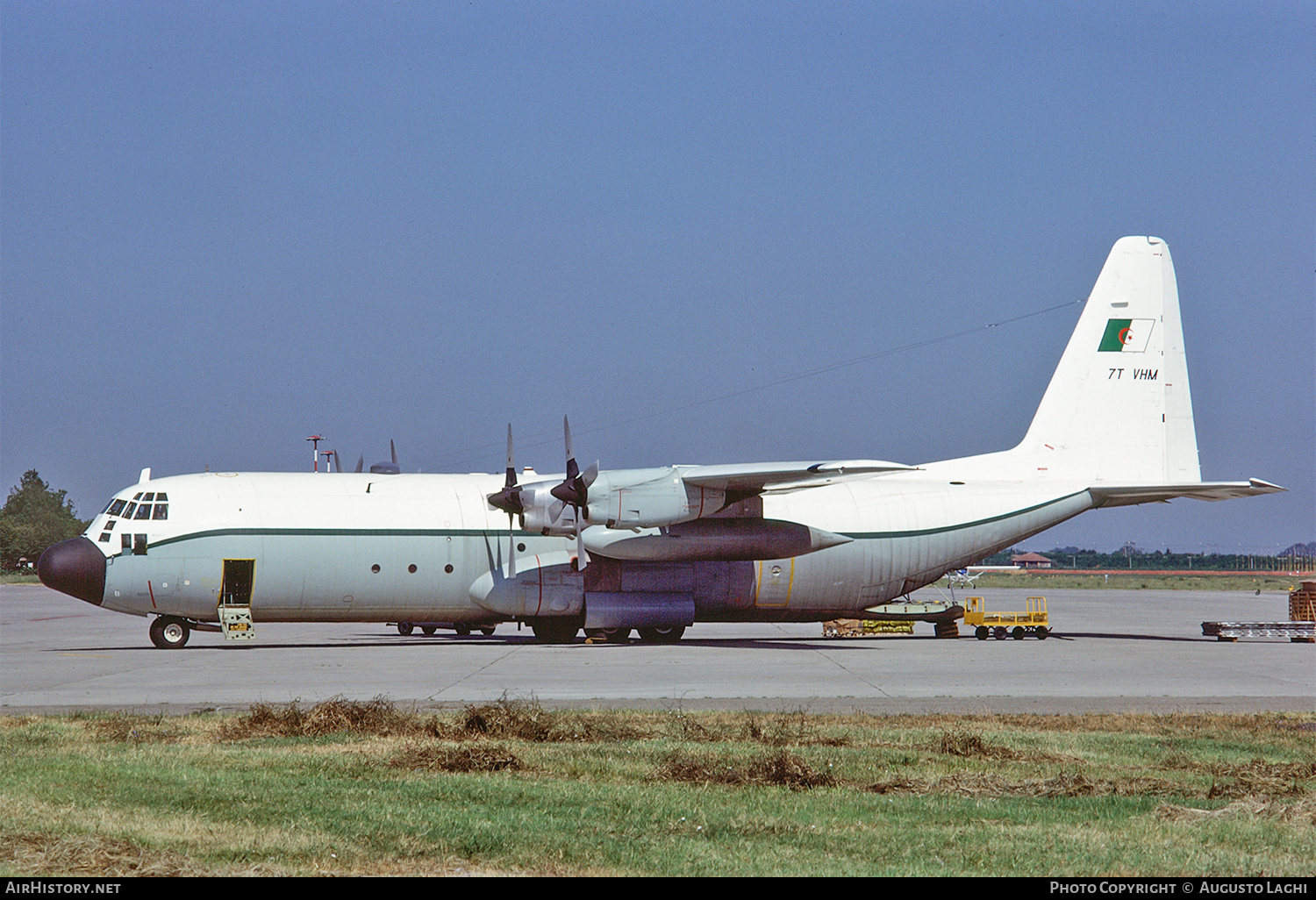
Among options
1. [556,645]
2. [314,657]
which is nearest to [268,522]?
[314,657]

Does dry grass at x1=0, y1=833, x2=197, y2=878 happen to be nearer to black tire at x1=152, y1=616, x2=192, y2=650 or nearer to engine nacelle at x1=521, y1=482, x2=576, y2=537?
engine nacelle at x1=521, y1=482, x2=576, y2=537

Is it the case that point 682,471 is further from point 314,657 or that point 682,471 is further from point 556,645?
point 314,657

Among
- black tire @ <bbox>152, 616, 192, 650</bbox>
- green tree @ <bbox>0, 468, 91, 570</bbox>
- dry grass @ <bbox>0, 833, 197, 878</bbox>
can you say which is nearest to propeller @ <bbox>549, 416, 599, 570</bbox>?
black tire @ <bbox>152, 616, 192, 650</bbox>

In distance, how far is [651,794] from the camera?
418 inches

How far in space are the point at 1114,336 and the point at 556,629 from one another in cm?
1831

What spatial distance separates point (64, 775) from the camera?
433 inches

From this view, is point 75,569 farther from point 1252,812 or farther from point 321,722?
point 1252,812

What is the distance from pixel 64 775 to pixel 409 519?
60.9 feet

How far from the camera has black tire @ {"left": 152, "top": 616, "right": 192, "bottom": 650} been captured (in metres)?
28.8

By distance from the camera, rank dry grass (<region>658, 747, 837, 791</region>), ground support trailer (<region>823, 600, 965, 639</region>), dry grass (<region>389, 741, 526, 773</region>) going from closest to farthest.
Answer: dry grass (<region>658, 747, 837, 791</region>), dry grass (<region>389, 741, 526, 773</region>), ground support trailer (<region>823, 600, 965, 639</region>)

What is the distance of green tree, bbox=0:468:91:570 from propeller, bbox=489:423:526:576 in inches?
2945

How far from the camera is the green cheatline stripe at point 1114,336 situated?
33.9 meters

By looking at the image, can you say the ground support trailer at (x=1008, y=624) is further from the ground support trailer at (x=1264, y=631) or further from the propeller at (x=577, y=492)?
the propeller at (x=577, y=492)

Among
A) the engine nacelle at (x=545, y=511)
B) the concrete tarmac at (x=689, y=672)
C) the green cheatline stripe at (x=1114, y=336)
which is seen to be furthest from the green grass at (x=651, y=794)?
the green cheatline stripe at (x=1114, y=336)
